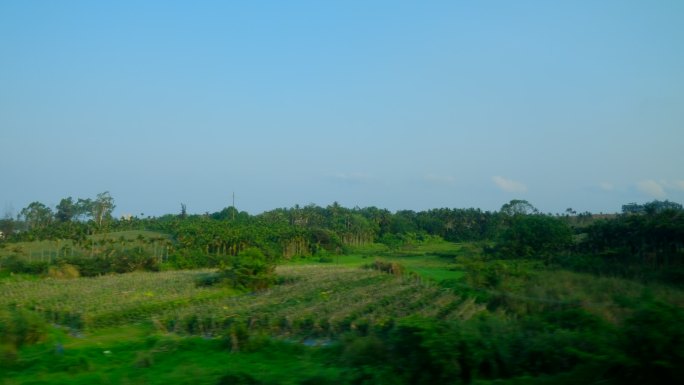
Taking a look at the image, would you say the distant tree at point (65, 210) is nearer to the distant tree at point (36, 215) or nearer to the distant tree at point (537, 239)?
the distant tree at point (36, 215)

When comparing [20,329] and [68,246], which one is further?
[68,246]

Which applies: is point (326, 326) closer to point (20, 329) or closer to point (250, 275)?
point (20, 329)

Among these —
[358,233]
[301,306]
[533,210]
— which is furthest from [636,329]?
[358,233]

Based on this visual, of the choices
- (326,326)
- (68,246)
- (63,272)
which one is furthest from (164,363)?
(68,246)

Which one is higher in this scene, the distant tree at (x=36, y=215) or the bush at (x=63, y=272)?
the distant tree at (x=36, y=215)

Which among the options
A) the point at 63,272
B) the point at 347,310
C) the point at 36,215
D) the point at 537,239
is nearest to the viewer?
the point at 347,310

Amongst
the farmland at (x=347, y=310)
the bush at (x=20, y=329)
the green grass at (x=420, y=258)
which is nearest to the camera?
the farmland at (x=347, y=310)

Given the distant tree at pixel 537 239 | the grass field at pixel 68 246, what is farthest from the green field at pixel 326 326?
the grass field at pixel 68 246

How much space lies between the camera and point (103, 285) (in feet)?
106

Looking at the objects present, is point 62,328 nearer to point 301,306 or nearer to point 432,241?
point 301,306

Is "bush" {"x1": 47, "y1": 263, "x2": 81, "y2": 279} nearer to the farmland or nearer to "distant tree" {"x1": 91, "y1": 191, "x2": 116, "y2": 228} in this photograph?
the farmland

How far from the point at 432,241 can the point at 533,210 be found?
562 inches

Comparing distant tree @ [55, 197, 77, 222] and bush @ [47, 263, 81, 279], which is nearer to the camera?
bush @ [47, 263, 81, 279]

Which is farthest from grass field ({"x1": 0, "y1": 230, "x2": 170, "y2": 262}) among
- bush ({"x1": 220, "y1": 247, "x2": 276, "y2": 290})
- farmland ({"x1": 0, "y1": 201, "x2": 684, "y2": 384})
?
bush ({"x1": 220, "y1": 247, "x2": 276, "y2": 290})
